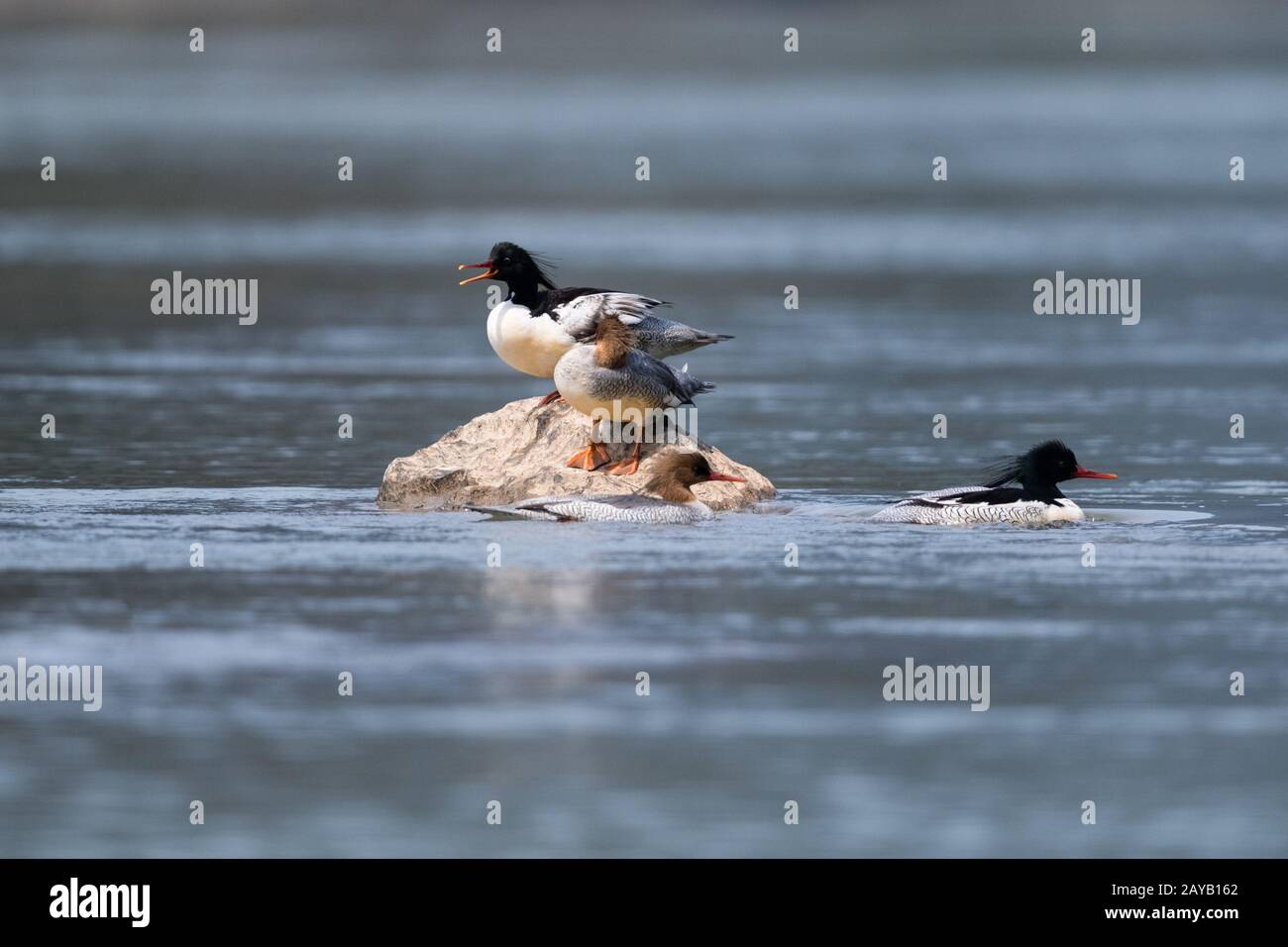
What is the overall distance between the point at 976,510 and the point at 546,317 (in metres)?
2.72

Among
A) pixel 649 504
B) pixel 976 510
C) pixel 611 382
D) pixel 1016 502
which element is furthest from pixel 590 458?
pixel 1016 502

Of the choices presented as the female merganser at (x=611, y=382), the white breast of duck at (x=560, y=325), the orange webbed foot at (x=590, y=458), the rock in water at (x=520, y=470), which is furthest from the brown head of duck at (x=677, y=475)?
the white breast of duck at (x=560, y=325)

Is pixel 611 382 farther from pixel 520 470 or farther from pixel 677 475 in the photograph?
pixel 520 470

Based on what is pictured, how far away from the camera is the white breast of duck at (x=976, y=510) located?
1368cm

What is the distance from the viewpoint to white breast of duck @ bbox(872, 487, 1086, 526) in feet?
44.9

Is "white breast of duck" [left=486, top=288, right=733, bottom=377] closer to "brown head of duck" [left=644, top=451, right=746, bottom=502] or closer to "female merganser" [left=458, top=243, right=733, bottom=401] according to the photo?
"female merganser" [left=458, top=243, right=733, bottom=401]

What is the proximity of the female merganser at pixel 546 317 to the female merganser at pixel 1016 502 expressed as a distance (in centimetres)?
177

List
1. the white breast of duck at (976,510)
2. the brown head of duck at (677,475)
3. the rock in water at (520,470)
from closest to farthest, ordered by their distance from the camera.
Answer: the white breast of duck at (976,510) < the brown head of duck at (677,475) < the rock in water at (520,470)

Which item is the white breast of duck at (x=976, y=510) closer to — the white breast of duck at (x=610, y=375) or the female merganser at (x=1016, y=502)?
the female merganser at (x=1016, y=502)

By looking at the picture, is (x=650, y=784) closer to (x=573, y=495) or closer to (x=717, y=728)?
(x=717, y=728)

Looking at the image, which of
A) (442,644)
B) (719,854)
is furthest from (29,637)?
(719,854)

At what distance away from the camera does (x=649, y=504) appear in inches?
540

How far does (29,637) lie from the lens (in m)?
10.8
